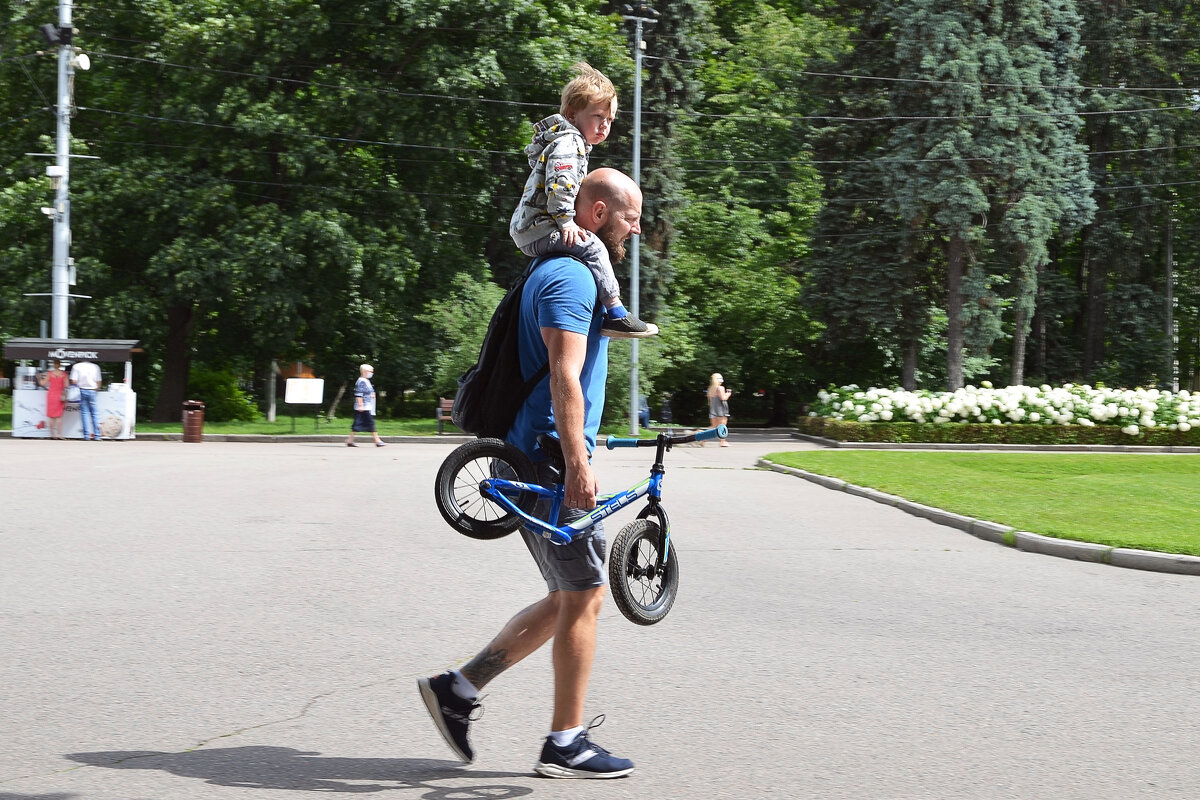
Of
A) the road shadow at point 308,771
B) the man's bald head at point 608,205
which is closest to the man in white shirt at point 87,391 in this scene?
the road shadow at point 308,771

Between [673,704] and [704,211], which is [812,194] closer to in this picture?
[704,211]

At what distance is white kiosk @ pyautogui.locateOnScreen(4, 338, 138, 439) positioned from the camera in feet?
86.9

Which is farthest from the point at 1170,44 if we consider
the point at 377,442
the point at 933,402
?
the point at 377,442

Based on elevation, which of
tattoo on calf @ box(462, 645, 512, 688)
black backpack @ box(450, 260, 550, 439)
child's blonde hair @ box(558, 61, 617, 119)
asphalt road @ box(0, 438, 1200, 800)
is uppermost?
child's blonde hair @ box(558, 61, 617, 119)

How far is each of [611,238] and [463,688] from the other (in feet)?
5.27

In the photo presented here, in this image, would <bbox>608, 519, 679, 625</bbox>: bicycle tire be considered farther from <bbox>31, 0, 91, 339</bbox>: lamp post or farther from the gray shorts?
<bbox>31, 0, 91, 339</bbox>: lamp post

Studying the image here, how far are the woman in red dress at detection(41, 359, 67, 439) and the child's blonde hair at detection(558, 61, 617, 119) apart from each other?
79.9ft

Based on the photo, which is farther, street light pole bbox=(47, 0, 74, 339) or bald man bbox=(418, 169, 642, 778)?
street light pole bbox=(47, 0, 74, 339)

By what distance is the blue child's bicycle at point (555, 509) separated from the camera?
414cm

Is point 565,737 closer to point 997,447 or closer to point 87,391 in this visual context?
point 87,391

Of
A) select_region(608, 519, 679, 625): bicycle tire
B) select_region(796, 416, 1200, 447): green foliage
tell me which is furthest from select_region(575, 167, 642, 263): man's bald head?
select_region(796, 416, 1200, 447): green foliage

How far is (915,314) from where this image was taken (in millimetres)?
38562

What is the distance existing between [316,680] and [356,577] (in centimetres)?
292

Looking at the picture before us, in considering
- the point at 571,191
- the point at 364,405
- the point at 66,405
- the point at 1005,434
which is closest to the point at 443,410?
the point at 364,405
